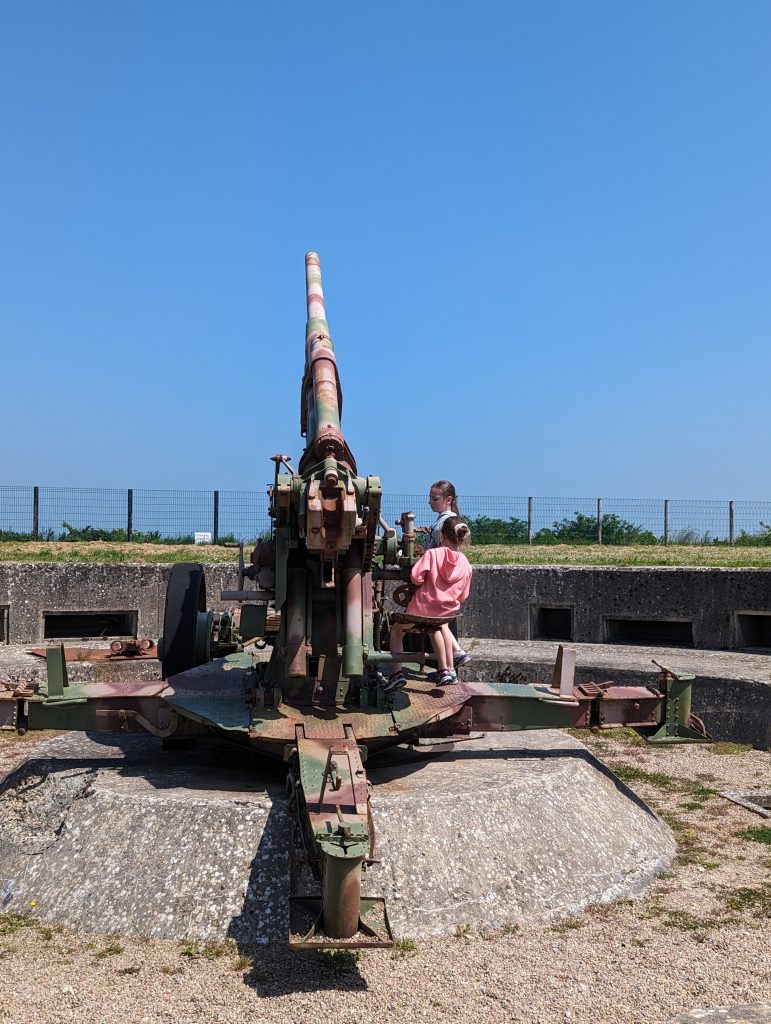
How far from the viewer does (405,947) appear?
4.14 meters

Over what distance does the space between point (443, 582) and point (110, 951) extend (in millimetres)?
2709

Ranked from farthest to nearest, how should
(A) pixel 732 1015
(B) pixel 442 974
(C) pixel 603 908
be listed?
(C) pixel 603 908, (B) pixel 442 974, (A) pixel 732 1015

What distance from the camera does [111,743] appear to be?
253 inches

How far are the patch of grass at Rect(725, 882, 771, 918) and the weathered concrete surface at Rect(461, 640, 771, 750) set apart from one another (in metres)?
2.69

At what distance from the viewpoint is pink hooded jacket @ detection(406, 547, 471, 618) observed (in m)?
5.84

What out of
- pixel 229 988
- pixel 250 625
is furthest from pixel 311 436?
pixel 229 988

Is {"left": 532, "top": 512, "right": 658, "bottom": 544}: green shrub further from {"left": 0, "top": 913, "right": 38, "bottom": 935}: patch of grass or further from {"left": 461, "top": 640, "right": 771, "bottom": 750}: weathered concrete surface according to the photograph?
{"left": 0, "top": 913, "right": 38, "bottom": 935}: patch of grass

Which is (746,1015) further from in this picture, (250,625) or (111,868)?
(250,625)

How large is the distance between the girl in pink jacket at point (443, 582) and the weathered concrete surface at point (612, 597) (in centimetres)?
594

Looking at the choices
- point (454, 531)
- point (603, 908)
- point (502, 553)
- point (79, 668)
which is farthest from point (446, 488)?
point (502, 553)

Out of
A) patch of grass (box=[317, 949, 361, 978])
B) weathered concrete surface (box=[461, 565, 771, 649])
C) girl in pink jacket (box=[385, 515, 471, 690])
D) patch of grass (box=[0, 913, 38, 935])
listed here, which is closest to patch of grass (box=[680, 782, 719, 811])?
girl in pink jacket (box=[385, 515, 471, 690])

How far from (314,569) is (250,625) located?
0.57 metres

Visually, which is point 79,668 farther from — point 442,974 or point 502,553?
point 502,553

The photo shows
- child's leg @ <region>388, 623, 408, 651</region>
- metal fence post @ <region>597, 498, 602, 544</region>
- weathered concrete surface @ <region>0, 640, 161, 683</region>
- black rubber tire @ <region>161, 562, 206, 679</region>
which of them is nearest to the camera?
child's leg @ <region>388, 623, 408, 651</region>
